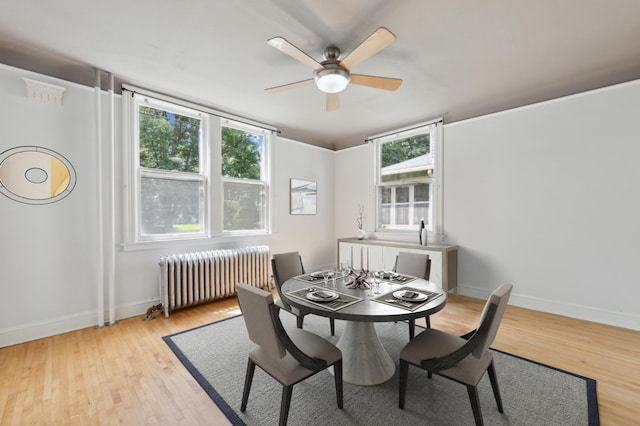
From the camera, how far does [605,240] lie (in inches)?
119

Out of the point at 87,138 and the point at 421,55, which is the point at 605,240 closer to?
the point at 421,55

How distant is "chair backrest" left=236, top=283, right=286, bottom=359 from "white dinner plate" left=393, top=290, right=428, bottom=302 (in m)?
0.88

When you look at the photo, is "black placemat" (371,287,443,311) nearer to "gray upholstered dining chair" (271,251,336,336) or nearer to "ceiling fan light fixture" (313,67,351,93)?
"gray upholstered dining chair" (271,251,336,336)

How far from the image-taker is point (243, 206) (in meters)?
4.34

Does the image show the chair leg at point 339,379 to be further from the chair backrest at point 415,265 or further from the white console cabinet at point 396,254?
the white console cabinet at point 396,254

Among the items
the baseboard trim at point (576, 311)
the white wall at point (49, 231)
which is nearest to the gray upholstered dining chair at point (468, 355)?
the baseboard trim at point (576, 311)

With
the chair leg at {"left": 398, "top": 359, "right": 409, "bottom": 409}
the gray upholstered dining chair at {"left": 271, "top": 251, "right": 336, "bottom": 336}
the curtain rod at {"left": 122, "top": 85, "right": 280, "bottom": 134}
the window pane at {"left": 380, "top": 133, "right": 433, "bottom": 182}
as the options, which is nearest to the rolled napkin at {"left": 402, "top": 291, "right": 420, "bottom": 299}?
the chair leg at {"left": 398, "top": 359, "right": 409, "bottom": 409}

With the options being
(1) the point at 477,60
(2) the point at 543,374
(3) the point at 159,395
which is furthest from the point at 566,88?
(3) the point at 159,395

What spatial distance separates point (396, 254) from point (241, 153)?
2.90 meters

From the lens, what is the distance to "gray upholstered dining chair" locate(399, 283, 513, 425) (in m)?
1.47

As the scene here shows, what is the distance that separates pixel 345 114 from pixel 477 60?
1.89 m

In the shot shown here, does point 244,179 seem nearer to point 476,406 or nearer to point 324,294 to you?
point 324,294

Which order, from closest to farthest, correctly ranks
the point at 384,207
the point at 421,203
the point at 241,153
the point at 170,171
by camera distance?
the point at 170,171, the point at 241,153, the point at 421,203, the point at 384,207

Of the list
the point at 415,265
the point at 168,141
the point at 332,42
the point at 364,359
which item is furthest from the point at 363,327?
the point at 168,141
